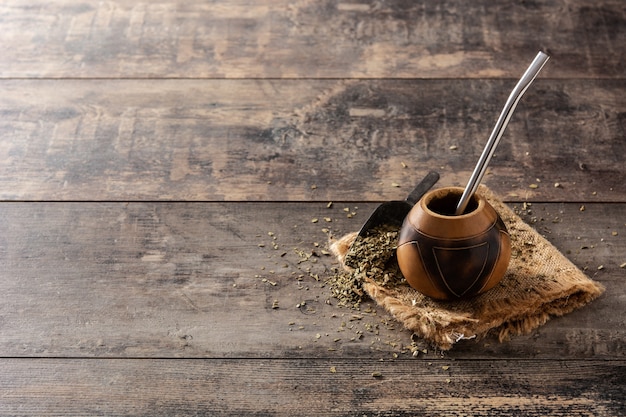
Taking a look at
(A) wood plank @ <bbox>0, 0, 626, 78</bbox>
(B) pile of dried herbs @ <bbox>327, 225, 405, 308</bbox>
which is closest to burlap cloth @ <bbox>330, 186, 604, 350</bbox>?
(B) pile of dried herbs @ <bbox>327, 225, 405, 308</bbox>

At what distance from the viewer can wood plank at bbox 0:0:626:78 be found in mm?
1635

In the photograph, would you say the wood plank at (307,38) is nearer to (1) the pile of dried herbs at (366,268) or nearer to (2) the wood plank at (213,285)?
(2) the wood plank at (213,285)

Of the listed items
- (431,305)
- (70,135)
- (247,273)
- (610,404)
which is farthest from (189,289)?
(610,404)

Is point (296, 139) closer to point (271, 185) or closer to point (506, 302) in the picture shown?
point (271, 185)

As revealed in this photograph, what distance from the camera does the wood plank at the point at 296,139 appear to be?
4.50 feet

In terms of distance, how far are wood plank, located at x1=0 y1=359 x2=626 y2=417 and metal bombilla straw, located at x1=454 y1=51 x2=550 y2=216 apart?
0.71ft

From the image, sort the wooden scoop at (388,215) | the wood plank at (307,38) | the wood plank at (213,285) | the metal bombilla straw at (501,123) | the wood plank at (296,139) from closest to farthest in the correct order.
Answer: the metal bombilla straw at (501,123), the wood plank at (213,285), the wooden scoop at (388,215), the wood plank at (296,139), the wood plank at (307,38)

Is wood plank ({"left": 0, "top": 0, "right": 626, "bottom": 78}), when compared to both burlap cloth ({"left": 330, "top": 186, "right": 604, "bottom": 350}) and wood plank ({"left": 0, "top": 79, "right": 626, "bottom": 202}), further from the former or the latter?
burlap cloth ({"left": 330, "top": 186, "right": 604, "bottom": 350})

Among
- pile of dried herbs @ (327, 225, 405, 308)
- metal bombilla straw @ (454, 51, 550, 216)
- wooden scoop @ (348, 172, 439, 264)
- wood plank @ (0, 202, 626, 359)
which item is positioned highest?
metal bombilla straw @ (454, 51, 550, 216)

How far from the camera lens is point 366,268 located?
46.3 inches

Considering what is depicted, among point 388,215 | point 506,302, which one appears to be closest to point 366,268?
point 388,215

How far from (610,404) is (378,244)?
373 mm

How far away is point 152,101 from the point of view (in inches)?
61.4

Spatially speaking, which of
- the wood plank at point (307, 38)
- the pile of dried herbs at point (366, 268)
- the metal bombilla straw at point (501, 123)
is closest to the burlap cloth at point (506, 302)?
the pile of dried herbs at point (366, 268)
